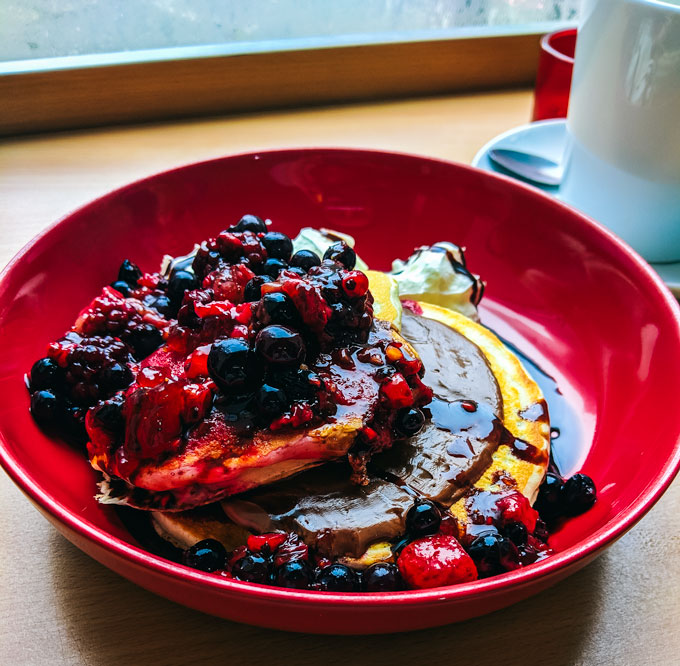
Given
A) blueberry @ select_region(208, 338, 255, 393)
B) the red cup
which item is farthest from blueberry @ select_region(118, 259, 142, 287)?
the red cup

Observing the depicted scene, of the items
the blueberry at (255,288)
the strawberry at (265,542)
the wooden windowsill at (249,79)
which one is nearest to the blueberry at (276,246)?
A: the blueberry at (255,288)

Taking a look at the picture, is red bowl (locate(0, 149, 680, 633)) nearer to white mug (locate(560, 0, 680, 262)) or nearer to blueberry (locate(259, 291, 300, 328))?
white mug (locate(560, 0, 680, 262))

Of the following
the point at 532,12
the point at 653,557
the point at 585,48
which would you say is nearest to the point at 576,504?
the point at 653,557

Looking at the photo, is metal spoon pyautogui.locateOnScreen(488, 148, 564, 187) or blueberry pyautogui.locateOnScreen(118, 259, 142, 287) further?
metal spoon pyautogui.locateOnScreen(488, 148, 564, 187)

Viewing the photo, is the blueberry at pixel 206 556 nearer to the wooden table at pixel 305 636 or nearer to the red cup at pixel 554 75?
the wooden table at pixel 305 636

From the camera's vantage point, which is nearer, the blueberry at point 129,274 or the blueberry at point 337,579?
the blueberry at point 337,579
